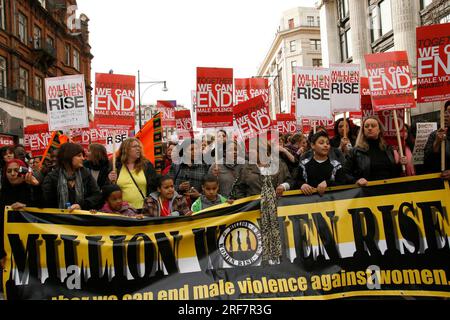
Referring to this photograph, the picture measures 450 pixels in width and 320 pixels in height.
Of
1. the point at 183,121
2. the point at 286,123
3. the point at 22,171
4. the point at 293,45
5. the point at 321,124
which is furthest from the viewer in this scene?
the point at 293,45

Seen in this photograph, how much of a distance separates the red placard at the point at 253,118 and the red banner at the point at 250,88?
613 cm

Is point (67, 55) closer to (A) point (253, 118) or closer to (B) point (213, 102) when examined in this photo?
(B) point (213, 102)

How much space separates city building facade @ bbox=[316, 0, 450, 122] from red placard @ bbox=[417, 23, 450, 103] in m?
12.3

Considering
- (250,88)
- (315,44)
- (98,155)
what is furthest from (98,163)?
(315,44)

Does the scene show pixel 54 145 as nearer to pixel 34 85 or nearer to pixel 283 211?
pixel 283 211

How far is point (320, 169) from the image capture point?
195 inches

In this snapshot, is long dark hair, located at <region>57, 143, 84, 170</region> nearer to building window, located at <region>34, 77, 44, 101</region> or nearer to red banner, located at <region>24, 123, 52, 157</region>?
red banner, located at <region>24, 123, 52, 157</region>

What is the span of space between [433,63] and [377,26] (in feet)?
78.7

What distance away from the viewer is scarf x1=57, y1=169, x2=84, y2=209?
4973 millimetres

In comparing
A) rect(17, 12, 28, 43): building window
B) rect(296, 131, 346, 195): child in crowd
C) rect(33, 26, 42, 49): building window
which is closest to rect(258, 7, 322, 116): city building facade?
rect(33, 26, 42, 49): building window

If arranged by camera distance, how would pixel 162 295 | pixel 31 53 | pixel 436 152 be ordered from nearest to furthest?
1. pixel 162 295
2. pixel 436 152
3. pixel 31 53

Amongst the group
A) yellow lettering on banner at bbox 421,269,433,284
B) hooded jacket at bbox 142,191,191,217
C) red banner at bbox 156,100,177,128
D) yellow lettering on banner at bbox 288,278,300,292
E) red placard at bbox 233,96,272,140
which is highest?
red banner at bbox 156,100,177,128

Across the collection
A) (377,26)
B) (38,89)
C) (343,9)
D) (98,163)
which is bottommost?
(98,163)
